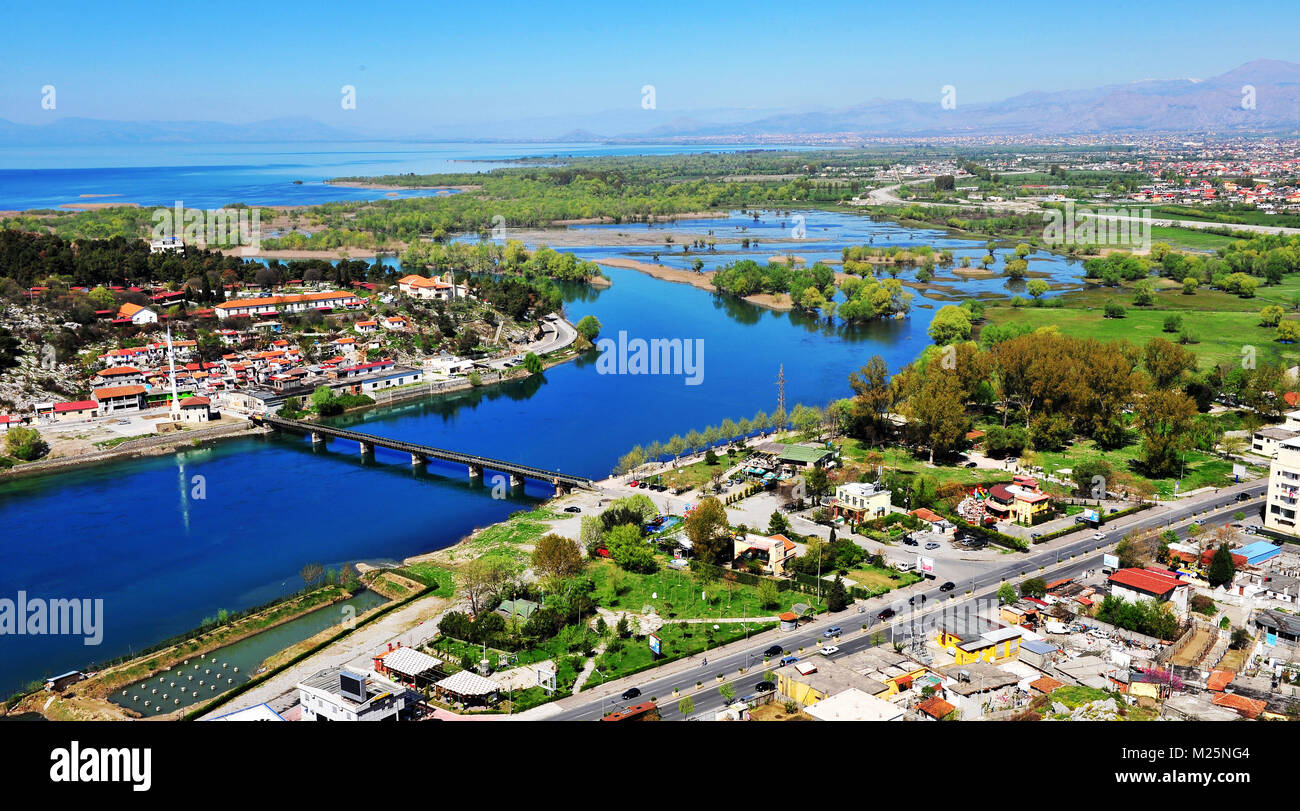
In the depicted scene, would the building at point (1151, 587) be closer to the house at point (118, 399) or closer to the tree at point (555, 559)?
the tree at point (555, 559)

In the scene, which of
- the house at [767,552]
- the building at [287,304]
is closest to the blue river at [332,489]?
the house at [767,552]

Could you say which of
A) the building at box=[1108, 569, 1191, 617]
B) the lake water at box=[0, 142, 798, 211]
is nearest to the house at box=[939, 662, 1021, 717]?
the building at box=[1108, 569, 1191, 617]

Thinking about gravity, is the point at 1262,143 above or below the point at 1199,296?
above

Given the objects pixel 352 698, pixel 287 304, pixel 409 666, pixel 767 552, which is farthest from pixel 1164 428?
pixel 287 304
